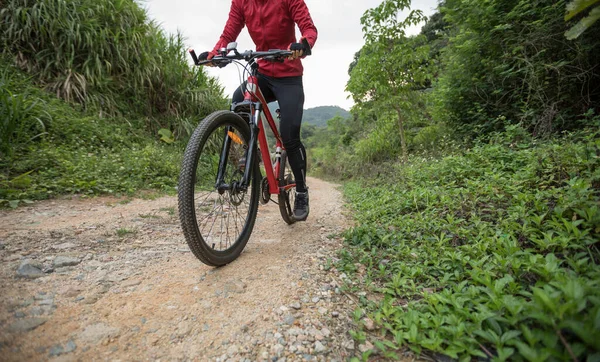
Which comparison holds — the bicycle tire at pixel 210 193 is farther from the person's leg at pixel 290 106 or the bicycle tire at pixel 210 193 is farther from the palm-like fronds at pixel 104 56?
the palm-like fronds at pixel 104 56

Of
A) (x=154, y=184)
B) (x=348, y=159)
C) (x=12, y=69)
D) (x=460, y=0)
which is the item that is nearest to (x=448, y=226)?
(x=154, y=184)

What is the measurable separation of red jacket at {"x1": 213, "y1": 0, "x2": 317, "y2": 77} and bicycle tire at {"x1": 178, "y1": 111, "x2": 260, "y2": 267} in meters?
0.70

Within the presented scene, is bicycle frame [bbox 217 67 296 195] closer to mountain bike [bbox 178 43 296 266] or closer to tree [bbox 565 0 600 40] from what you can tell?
mountain bike [bbox 178 43 296 266]

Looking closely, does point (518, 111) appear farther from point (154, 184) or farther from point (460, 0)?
point (154, 184)

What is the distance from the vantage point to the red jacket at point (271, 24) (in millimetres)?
2154

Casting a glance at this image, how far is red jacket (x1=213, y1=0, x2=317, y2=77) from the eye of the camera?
215 cm

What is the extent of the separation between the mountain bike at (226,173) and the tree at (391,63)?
3.65 metres

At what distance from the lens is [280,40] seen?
227cm

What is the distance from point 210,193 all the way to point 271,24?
5.10ft

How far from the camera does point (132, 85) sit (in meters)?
5.33

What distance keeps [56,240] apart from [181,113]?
4685mm

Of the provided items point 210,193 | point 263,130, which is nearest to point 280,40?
point 263,130

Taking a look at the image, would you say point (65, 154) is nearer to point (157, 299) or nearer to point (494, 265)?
point (157, 299)

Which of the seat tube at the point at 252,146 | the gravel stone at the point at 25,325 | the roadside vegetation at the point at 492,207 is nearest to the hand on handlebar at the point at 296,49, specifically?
the seat tube at the point at 252,146
